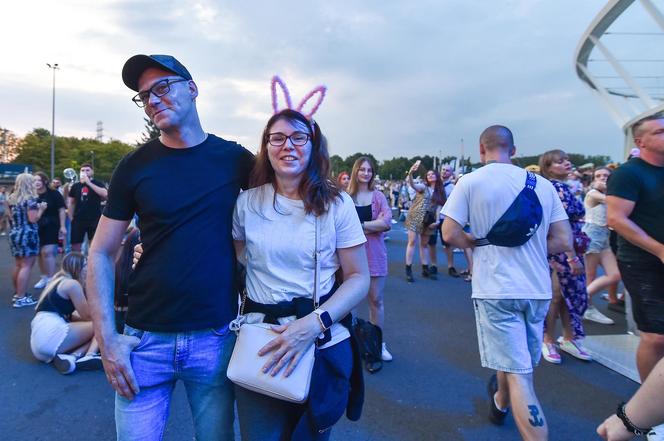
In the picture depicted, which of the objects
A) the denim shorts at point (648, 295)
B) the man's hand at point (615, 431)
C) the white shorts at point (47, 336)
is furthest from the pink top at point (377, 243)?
the white shorts at point (47, 336)

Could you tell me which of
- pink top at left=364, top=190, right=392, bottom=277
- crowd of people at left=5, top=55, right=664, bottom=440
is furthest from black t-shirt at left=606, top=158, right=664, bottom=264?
pink top at left=364, top=190, right=392, bottom=277

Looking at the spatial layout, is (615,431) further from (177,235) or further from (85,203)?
(85,203)

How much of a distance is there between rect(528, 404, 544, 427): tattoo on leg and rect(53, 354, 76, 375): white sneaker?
12.4ft

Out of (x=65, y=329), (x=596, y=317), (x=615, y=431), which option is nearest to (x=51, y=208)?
(x=65, y=329)

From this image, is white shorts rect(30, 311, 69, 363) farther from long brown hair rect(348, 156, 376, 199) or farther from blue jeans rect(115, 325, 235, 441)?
long brown hair rect(348, 156, 376, 199)

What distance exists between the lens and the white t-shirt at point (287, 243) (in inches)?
60.6

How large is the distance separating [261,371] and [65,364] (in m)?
3.19

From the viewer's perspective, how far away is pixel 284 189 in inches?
64.7

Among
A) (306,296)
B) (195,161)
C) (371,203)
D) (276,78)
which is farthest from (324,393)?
(371,203)

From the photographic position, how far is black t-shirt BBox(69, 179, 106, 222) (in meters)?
7.21

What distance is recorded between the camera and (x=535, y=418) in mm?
2174

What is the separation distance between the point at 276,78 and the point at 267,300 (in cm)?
103

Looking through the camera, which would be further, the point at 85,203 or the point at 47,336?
the point at 85,203

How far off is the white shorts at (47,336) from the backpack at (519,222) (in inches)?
156
